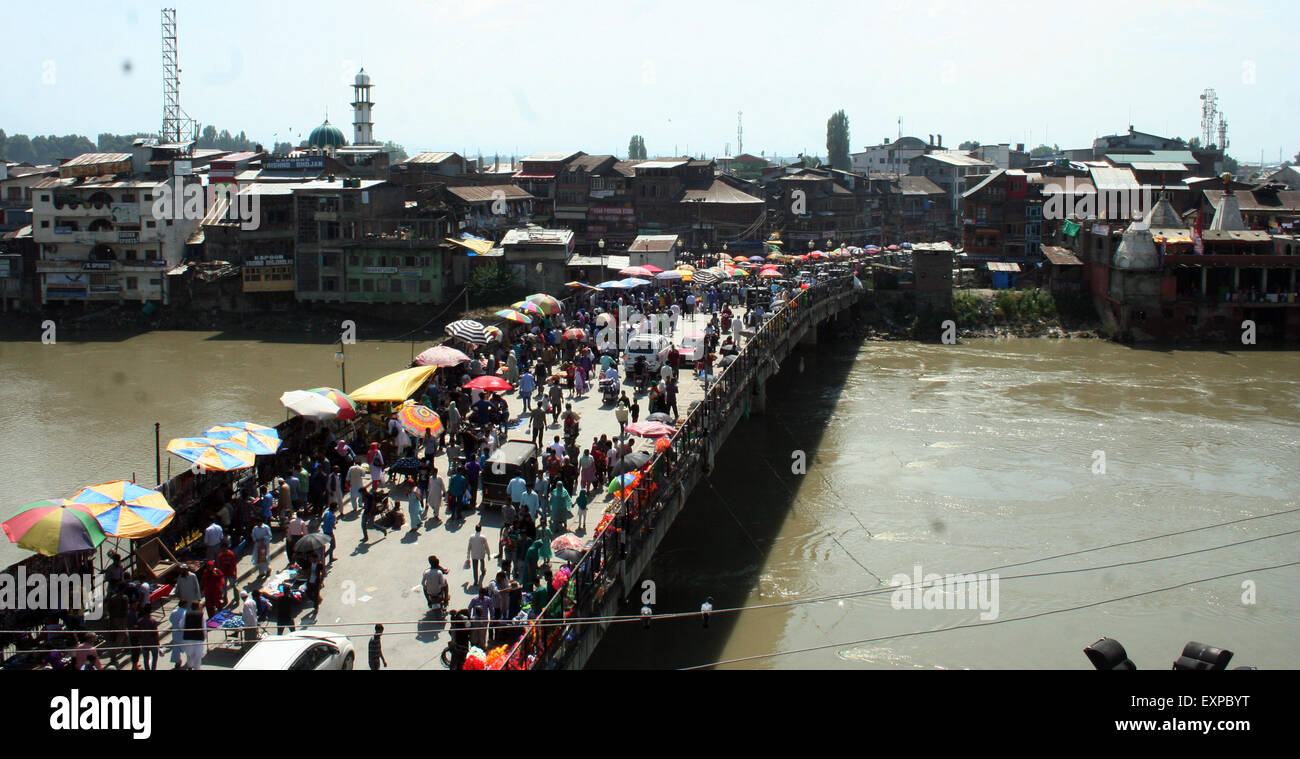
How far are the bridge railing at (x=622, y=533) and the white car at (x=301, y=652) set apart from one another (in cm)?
164

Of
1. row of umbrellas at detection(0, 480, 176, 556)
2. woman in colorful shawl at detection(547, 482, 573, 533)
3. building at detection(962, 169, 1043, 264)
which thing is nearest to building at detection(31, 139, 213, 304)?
woman in colorful shawl at detection(547, 482, 573, 533)

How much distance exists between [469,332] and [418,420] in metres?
8.27

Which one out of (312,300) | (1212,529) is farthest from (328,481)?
(312,300)

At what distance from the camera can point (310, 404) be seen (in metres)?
16.5

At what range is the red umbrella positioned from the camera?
19484mm

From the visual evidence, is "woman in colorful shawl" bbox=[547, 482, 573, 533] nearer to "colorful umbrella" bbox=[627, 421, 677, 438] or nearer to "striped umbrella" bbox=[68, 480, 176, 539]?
"colorful umbrella" bbox=[627, 421, 677, 438]

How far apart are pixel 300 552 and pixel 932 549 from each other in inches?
490

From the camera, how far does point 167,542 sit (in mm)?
13414

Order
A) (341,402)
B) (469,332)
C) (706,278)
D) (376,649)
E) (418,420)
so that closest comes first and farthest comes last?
(376,649) → (418,420) → (341,402) → (469,332) → (706,278)

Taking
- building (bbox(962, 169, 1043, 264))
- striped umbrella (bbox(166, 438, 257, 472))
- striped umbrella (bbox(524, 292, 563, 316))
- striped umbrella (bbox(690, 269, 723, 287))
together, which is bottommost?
striped umbrella (bbox(166, 438, 257, 472))

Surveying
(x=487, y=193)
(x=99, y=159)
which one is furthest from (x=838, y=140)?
(x=99, y=159)

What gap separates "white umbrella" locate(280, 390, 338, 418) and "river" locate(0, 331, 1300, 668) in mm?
5656

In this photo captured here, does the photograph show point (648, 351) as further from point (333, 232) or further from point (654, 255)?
point (333, 232)
